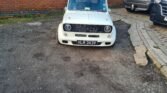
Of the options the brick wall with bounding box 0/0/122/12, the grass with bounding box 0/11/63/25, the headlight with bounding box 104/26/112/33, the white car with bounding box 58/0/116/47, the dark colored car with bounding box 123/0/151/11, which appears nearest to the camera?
the white car with bounding box 58/0/116/47

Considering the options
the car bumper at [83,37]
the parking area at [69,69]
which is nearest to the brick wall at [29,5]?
the parking area at [69,69]

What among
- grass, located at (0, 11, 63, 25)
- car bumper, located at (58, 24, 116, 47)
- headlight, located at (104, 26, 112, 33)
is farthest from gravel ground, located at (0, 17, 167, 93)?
grass, located at (0, 11, 63, 25)

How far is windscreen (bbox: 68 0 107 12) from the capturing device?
10016 millimetres

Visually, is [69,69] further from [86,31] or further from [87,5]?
[87,5]

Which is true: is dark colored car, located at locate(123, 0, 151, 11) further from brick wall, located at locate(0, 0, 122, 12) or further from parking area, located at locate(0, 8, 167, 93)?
parking area, located at locate(0, 8, 167, 93)

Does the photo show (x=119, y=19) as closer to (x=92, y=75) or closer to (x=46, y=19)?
(x=46, y=19)

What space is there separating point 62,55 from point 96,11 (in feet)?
7.43

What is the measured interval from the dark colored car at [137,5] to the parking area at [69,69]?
554 cm

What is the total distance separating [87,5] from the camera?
33.1 feet

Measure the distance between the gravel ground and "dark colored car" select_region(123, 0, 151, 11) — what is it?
5.50 metres

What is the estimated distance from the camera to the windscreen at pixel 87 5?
10.0m

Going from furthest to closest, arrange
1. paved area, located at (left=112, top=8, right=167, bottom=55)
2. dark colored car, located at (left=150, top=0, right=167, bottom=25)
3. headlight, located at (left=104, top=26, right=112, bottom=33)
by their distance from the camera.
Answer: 1. dark colored car, located at (left=150, top=0, right=167, bottom=25)
2. paved area, located at (left=112, top=8, right=167, bottom=55)
3. headlight, located at (left=104, top=26, right=112, bottom=33)

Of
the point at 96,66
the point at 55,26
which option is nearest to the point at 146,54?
the point at 96,66

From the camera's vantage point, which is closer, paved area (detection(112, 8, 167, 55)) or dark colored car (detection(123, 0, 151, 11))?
paved area (detection(112, 8, 167, 55))
